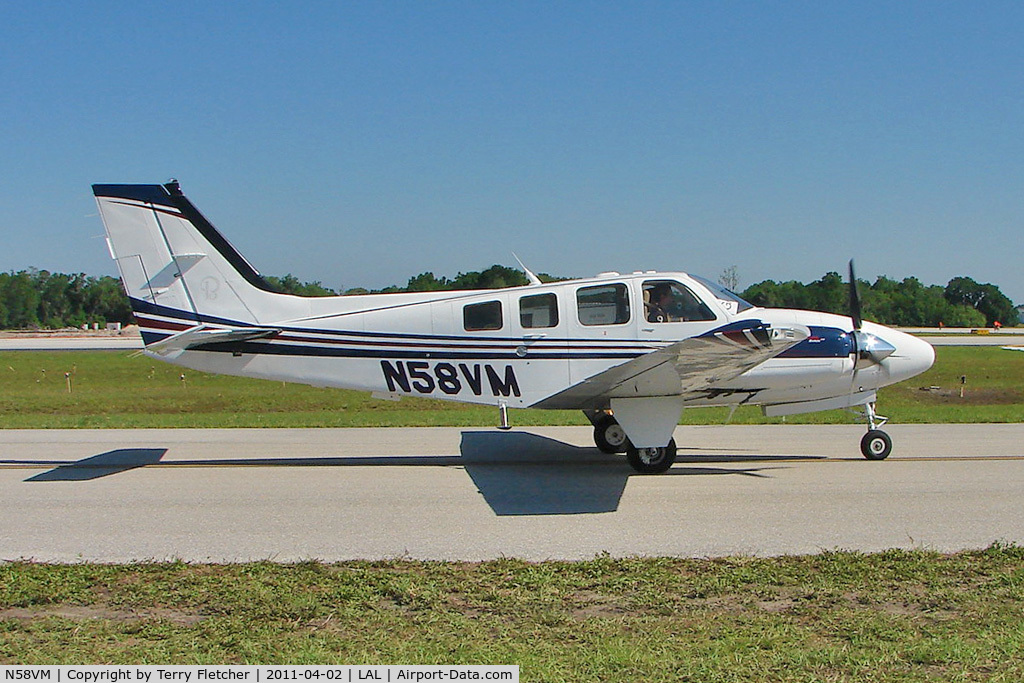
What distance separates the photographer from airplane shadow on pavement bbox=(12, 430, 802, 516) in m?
9.72

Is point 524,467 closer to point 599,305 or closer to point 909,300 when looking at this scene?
point 599,305

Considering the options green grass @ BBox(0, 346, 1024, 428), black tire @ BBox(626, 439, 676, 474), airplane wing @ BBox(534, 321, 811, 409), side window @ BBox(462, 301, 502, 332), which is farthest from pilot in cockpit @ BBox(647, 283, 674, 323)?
green grass @ BBox(0, 346, 1024, 428)

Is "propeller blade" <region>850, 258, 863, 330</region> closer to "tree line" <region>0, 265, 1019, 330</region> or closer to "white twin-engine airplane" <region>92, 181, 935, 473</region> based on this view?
"white twin-engine airplane" <region>92, 181, 935, 473</region>

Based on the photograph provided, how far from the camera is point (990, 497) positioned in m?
9.59

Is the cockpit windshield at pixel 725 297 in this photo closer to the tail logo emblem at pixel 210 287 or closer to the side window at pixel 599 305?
the side window at pixel 599 305

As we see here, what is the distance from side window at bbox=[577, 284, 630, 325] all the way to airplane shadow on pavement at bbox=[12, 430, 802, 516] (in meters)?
2.00

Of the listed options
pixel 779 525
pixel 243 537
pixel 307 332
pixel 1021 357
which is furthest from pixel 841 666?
pixel 1021 357

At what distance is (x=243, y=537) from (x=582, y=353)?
5.02 metres

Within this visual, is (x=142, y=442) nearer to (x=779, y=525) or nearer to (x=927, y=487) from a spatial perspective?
(x=779, y=525)

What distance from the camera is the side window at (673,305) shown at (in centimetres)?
1136

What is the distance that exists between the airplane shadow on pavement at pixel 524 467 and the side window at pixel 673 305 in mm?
2022

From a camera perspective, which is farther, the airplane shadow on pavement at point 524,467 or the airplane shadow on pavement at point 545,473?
the airplane shadow on pavement at point 524,467

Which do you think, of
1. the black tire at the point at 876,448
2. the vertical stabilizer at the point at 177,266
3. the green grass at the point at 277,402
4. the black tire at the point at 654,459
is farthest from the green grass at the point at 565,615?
the green grass at the point at 277,402
